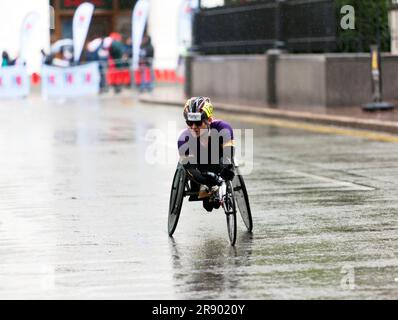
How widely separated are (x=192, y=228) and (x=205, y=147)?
3.50 feet

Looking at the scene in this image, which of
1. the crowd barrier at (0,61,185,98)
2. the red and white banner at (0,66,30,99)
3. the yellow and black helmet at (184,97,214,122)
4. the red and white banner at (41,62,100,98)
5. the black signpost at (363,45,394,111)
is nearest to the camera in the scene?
the yellow and black helmet at (184,97,214,122)

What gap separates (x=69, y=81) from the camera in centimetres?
4438

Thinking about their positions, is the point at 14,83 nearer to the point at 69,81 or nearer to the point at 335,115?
the point at 69,81

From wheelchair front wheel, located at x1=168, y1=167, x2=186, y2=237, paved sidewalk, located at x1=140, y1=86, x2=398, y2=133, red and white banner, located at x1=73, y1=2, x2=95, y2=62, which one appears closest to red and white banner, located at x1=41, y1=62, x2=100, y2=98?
red and white banner, located at x1=73, y1=2, x2=95, y2=62

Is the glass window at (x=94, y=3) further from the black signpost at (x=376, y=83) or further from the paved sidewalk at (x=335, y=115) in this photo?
the black signpost at (x=376, y=83)

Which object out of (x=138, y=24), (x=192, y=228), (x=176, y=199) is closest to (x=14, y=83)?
(x=138, y=24)

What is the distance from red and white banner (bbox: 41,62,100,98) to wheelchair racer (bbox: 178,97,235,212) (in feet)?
107

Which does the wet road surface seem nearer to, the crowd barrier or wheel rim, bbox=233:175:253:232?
wheel rim, bbox=233:175:253:232

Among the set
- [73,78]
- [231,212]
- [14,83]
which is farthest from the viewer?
[73,78]

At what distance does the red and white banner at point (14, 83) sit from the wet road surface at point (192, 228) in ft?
70.3

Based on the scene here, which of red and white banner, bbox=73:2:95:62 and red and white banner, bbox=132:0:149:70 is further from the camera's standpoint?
red and white banner, bbox=132:0:149:70

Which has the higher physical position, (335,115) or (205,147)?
(205,147)

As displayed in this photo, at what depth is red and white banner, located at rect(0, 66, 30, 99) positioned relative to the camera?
43.1 meters

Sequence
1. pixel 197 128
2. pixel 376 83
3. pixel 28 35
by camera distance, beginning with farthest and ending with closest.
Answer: pixel 28 35, pixel 376 83, pixel 197 128
